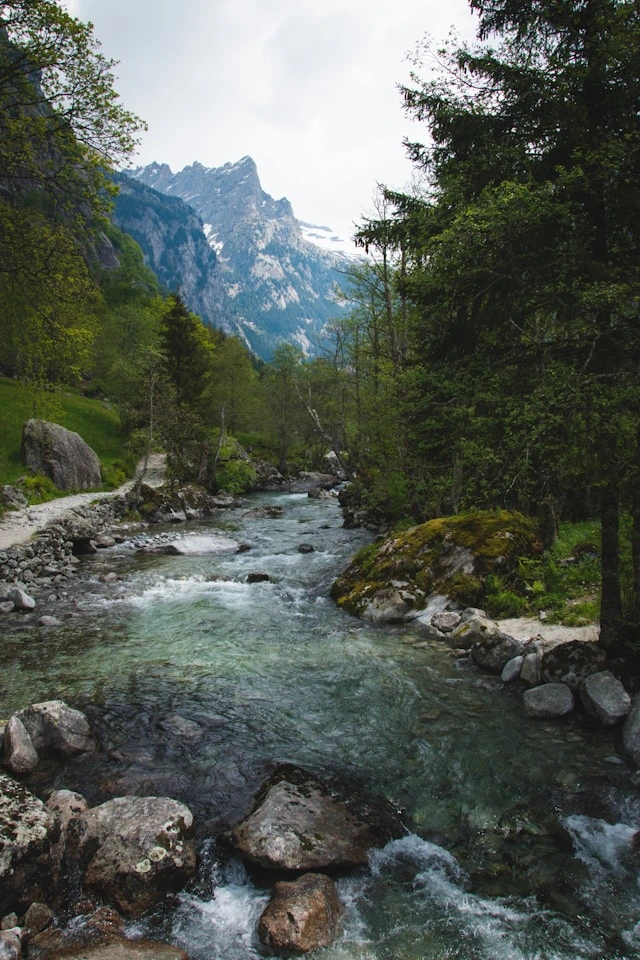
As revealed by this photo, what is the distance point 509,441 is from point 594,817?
4321 mm

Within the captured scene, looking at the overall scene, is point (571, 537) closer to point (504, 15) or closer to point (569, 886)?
point (569, 886)

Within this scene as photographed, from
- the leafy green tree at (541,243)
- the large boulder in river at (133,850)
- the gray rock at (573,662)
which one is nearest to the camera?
the large boulder in river at (133,850)

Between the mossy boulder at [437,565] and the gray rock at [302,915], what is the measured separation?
782 centimetres

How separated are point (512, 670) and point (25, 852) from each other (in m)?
7.28

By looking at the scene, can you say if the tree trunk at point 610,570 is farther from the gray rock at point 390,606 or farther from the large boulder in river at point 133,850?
the large boulder in river at point 133,850

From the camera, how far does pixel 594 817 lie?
214 inches

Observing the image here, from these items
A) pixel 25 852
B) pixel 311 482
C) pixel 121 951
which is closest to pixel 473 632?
pixel 121 951

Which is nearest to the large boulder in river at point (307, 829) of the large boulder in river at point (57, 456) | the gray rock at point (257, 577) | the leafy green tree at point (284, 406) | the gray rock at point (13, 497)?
the gray rock at point (257, 577)

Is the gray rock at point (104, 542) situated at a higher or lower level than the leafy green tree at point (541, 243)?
lower

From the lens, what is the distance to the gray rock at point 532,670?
8.18 m

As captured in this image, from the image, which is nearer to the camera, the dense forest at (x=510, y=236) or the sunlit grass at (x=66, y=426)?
the dense forest at (x=510, y=236)

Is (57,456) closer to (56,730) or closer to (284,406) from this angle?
(56,730)

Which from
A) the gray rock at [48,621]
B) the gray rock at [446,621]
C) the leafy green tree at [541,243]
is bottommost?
the gray rock at [48,621]

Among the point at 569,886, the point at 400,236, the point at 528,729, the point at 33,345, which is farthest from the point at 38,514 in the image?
the point at 569,886
